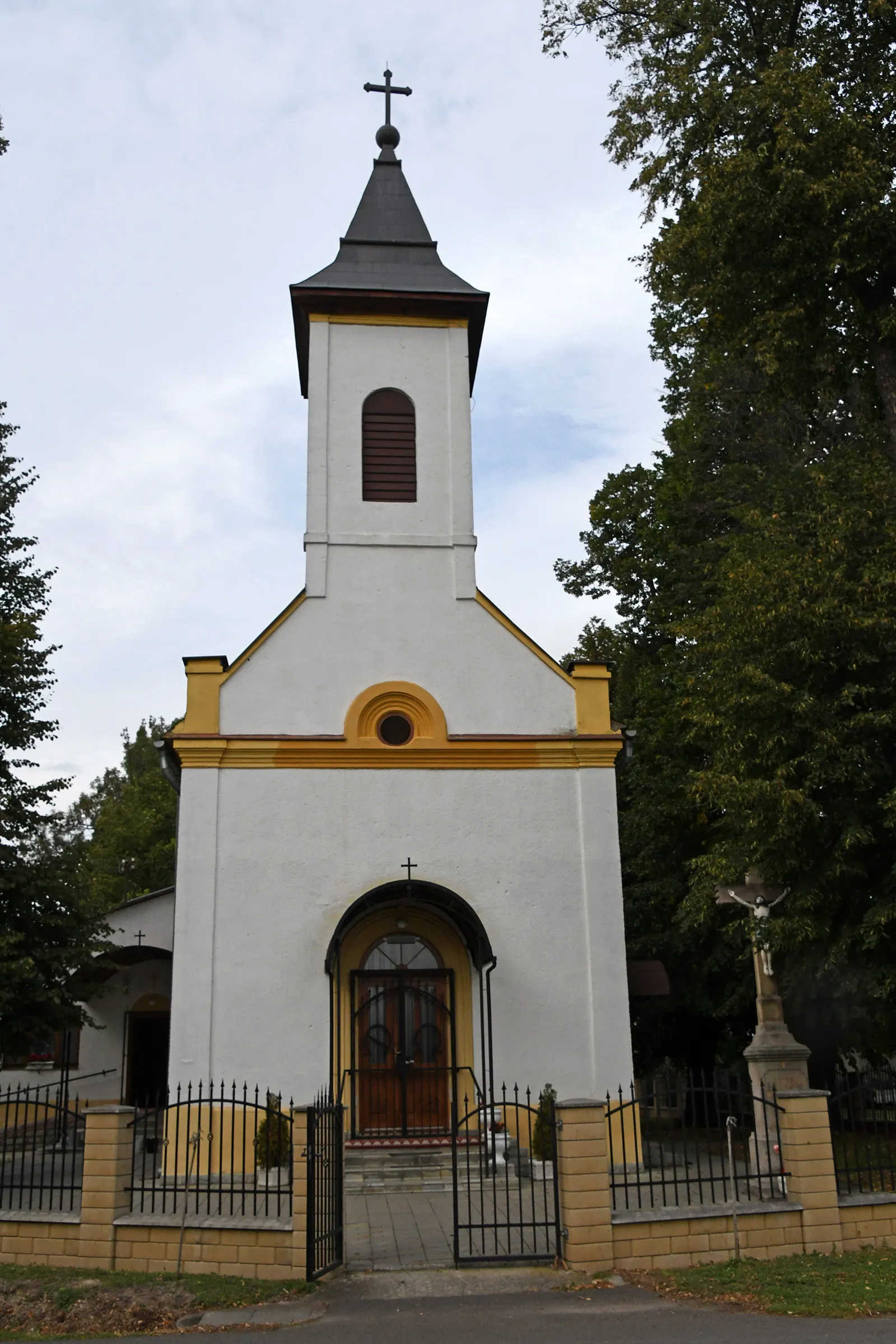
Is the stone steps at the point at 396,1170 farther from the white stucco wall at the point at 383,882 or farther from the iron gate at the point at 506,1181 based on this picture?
the white stucco wall at the point at 383,882

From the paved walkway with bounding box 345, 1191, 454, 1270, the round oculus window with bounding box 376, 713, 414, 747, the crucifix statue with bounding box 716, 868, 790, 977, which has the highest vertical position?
the round oculus window with bounding box 376, 713, 414, 747

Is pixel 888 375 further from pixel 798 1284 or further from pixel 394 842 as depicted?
pixel 798 1284

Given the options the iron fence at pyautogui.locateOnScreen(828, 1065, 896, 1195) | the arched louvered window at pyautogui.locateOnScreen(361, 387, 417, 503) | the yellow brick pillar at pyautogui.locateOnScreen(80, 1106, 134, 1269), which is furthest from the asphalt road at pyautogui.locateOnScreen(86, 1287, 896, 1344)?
the arched louvered window at pyautogui.locateOnScreen(361, 387, 417, 503)

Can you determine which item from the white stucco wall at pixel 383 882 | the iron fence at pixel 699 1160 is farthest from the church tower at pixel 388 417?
the iron fence at pixel 699 1160

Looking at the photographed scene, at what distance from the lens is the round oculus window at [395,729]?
15.4 metres

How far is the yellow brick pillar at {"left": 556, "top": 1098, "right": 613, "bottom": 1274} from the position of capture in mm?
9000

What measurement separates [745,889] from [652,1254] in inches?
210

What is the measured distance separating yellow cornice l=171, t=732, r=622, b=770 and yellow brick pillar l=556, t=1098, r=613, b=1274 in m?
6.35

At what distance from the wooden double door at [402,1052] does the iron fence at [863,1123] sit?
5.04 m

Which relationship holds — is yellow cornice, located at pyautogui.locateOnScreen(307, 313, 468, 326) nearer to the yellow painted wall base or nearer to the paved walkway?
the paved walkway

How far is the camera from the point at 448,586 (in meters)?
16.1

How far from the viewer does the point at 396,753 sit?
1505 centimetres

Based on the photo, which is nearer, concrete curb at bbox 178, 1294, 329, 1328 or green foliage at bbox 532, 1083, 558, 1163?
concrete curb at bbox 178, 1294, 329, 1328

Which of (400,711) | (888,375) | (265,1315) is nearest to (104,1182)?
(265,1315)
